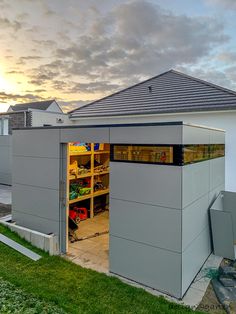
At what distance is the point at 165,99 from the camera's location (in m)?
9.40

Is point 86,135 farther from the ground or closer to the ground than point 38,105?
closer to the ground

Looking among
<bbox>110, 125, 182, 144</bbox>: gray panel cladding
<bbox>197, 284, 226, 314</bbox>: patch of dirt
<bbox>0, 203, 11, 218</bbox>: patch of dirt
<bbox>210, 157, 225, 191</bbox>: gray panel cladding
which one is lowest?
<bbox>197, 284, 226, 314</bbox>: patch of dirt

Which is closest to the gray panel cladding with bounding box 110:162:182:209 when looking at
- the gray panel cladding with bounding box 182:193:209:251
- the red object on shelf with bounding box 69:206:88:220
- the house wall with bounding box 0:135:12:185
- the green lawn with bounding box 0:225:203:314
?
the gray panel cladding with bounding box 182:193:209:251

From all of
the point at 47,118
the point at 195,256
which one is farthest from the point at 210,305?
the point at 47,118

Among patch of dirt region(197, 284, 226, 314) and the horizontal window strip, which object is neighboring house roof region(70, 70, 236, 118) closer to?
the horizontal window strip

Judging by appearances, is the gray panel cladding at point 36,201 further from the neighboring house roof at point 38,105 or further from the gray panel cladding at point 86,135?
the neighboring house roof at point 38,105

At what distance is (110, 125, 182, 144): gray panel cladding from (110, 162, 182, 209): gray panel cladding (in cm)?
47

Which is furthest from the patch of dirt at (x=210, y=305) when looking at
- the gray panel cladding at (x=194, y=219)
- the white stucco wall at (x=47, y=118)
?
the white stucco wall at (x=47, y=118)

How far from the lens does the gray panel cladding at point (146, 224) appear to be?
4141 millimetres

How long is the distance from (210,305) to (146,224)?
67.4 inches

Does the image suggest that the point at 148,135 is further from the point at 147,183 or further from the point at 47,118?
the point at 47,118

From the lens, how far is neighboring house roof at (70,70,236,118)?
812 cm

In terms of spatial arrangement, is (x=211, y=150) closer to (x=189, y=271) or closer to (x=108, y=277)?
(x=189, y=271)

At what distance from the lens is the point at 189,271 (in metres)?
4.47
